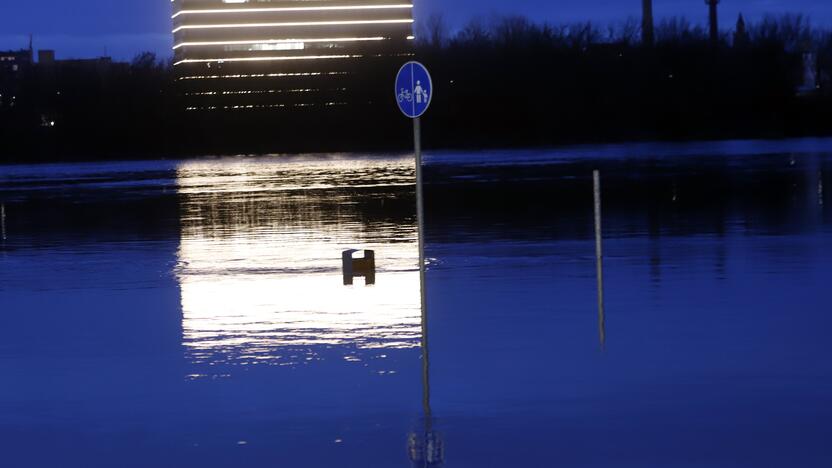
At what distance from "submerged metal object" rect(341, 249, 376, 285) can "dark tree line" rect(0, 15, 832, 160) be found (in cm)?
10897

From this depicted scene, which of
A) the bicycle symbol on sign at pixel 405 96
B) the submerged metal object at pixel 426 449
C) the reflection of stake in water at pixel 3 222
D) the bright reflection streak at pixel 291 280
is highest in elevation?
the bicycle symbol on sign at pixel 405 96

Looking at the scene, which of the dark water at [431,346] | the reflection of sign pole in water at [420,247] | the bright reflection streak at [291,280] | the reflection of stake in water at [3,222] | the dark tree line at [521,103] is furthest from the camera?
the dark tree line at [521,103]

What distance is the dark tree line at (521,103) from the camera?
137 m

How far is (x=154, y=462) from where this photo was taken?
7797 mm

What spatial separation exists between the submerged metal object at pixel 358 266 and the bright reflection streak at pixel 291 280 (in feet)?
0.55

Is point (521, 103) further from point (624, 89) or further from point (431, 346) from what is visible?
point (431, 346)

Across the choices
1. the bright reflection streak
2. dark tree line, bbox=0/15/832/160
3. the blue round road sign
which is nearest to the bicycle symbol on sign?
the blue round road sign

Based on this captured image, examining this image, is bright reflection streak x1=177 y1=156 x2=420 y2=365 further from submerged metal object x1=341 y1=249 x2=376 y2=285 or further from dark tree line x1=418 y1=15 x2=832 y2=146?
dark tree line x1=418 y1=15 x2=832 y2=146

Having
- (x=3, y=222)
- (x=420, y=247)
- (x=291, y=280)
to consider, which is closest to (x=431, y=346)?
(x=420, y=247)

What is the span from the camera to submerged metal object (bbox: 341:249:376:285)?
17219 mm

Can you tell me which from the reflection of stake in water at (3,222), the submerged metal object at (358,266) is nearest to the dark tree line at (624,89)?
the reflection of stake in water at (3,222)

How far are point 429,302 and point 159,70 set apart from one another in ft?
535

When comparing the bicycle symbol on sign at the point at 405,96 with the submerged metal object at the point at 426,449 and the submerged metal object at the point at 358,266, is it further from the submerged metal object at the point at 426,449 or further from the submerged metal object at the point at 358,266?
the submerged metal object at the point at 358,266

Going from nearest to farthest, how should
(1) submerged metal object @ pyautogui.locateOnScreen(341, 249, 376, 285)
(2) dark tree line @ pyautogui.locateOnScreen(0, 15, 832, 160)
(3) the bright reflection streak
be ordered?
(3) the bright reflection streak
(1) submerged metal object @ pyautogui.locateOnScreen(341, 249, 376, 285)
(2) dark tree line @ pyautogui.locateOnScreen(0, 15, 832, 160)
